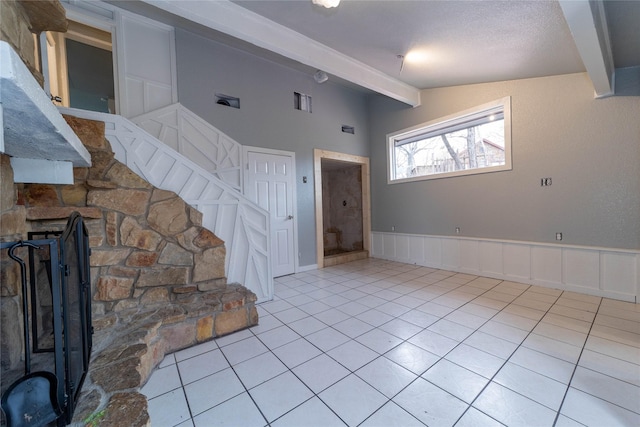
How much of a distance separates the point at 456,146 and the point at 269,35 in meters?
3.42

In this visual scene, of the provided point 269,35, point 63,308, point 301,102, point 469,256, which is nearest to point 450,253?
point 469,256

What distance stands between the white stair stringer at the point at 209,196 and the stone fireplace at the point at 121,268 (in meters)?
0.17

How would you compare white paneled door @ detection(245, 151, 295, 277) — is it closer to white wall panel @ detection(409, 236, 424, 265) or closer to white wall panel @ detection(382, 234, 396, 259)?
white wall panel @ detection(382, 234, 396, 259)

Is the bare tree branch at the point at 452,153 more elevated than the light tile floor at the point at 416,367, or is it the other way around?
the bare tree branch at the point at 452,153

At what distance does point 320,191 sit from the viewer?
15.8ft

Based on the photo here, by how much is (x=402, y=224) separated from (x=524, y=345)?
10.2ft

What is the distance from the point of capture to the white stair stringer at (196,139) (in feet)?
10.9

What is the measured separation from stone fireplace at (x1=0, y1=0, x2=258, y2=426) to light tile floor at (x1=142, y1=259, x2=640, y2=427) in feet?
0.88

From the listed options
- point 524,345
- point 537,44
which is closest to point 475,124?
point 537,44

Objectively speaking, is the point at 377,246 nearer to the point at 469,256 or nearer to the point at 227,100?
the point at 469,256

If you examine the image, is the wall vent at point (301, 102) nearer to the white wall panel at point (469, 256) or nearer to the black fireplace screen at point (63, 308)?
the white wall panel at point (469, 256)

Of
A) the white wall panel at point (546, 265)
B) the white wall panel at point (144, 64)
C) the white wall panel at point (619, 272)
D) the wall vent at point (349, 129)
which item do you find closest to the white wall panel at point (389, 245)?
the white wall panel at point (546, 265)

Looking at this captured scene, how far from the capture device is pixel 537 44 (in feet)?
8.22

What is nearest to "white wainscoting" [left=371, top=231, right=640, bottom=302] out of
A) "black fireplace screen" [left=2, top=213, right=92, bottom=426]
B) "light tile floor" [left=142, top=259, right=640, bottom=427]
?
"light tile floor" [left=142, top=259, right=640, bottom=427]
